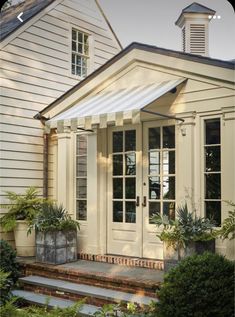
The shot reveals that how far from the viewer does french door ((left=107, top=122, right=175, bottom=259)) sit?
6.62 m

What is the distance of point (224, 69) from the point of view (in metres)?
5.91

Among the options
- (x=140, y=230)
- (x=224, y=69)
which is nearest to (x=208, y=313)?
(x=140, y=230)

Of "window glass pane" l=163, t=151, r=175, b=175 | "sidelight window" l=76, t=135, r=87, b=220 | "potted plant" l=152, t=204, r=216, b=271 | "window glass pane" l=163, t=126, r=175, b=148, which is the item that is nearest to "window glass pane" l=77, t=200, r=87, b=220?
"sidelight window" l=76, t=135, r=87, b=220

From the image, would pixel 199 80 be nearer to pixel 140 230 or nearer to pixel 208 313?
pixel 140 230

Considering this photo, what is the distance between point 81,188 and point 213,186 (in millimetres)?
2577

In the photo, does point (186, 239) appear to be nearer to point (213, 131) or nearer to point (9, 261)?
point (213, 131)

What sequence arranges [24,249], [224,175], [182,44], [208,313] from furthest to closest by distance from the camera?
[182,44], [24,249], [224,175], [208,313]

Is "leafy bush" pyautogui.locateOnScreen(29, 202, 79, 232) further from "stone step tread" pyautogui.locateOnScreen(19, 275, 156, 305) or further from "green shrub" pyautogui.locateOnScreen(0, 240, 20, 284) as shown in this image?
"stone step tread" pyautogui.locateOnScreen(19, 275, 156, 305)

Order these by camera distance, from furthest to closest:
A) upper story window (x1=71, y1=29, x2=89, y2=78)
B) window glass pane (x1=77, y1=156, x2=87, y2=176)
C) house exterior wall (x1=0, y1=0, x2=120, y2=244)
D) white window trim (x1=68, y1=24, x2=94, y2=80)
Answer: upper story window (x1=71, y1=29, x2=89, y2=78)
white window trim (x1=68, y1=24, x2=94, y2=80)
house exterior wall (x1=0, y1=0, x2=120, y2=244)
window glass pane (x1=77, y1=156, x2=87, y2=176)

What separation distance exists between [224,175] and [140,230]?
67.9 inches

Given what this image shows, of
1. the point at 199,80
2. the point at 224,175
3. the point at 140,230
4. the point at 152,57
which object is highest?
the point at 152,57

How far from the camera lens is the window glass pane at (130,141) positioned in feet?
23.0

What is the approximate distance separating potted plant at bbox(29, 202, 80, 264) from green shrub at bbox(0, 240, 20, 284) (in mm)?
422

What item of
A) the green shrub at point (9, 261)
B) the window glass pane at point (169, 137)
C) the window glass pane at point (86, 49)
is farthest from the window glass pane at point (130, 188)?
the window glass pane at point (86, 49)
